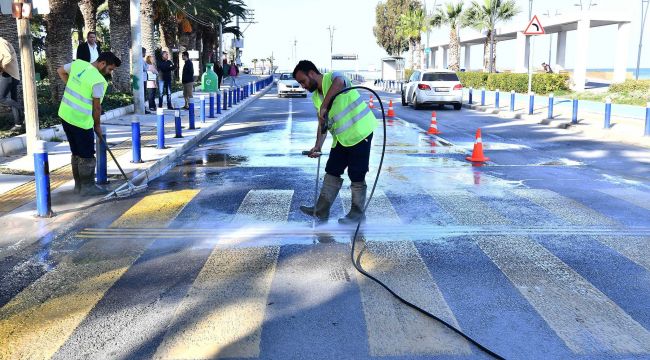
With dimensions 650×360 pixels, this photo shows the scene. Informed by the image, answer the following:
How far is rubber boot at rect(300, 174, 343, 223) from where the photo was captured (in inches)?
265

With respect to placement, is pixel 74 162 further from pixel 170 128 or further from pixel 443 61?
pixel 443 61

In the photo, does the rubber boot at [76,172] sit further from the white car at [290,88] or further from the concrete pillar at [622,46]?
the concrete pillar at [622,46]

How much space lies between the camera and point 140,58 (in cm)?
1845

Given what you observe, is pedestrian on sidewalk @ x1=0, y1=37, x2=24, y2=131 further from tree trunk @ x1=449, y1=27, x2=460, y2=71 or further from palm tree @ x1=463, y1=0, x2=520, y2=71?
tree trunk @ x1=449, y1=27, x2=460, y2=71

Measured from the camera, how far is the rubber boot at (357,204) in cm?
673

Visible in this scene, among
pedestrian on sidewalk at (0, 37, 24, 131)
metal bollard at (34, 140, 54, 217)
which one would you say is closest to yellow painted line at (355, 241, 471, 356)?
metal bollard at (34, 140, 54, 217)

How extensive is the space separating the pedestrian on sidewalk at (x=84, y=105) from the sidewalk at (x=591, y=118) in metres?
11.7

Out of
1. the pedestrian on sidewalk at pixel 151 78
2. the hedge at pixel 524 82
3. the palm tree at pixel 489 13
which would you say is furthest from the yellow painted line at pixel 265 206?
the palm tree at pixel 489 13

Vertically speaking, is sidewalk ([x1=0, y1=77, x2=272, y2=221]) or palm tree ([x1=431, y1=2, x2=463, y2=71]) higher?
palm tree ([x1=431, y1=2, x2=463, y2=71])

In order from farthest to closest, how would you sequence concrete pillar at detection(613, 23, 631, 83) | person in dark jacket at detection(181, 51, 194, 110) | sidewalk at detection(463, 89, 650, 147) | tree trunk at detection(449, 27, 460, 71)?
1. tree trunk at detection(449, 27, 460, 71)
2. concrete pillar at detection(613, 23, 631, 83)
3. person in dark jacket at detection(181, 51, 194, 110)
4. sidewalk at detection(463, 89, 650, 147)

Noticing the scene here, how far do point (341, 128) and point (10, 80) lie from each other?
8.94 m

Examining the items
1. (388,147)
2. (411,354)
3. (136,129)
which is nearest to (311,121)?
(388,147)

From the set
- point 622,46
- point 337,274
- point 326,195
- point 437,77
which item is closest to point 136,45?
point 437,77

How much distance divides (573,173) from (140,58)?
42.8ft
